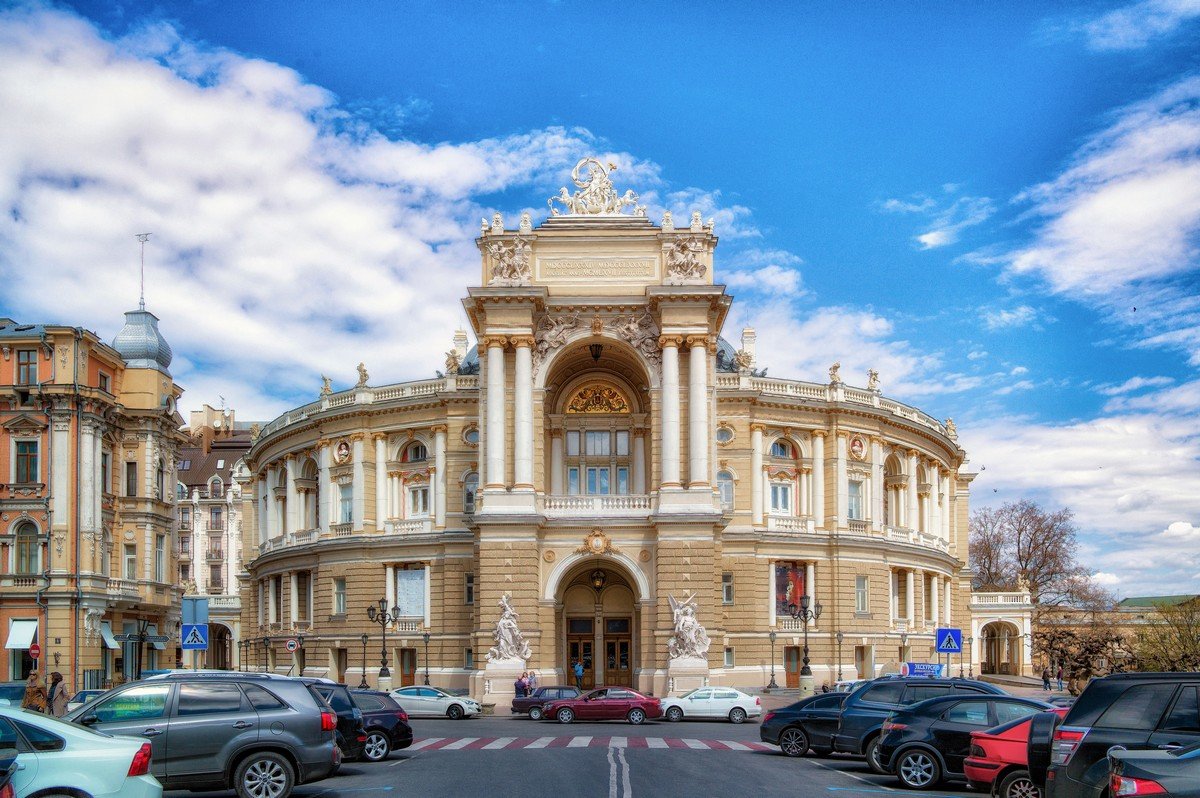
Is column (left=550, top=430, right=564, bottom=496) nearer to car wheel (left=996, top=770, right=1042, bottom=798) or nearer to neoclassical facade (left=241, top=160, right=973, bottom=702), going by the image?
neoclassical facade (left=241, top=160, right=973, bottom=702)

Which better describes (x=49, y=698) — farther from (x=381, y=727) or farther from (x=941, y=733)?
(x=941, y=733)

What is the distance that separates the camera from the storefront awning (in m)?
58.6

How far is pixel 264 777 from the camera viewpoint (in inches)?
753

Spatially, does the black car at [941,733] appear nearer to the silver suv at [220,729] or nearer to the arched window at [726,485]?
the silver suv at [220,729]

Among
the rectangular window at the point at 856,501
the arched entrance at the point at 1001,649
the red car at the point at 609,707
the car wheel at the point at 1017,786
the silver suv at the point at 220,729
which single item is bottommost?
the arched entrance at the point at 1001,649

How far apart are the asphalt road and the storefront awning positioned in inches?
1207

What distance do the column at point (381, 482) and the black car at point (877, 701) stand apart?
136ft

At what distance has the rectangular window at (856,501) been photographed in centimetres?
6812

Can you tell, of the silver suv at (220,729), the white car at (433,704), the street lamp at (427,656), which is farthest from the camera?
the street lamp at (427,656)

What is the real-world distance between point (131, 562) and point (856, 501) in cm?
3827

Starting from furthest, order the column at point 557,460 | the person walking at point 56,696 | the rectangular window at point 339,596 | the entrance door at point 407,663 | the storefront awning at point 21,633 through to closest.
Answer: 1. the rectangular window at point 339,596
2. the entrance door at point 407,663
3. the column at point 557,460
4. the storefront awning at point 21,633
5. the person walking at point 56,696

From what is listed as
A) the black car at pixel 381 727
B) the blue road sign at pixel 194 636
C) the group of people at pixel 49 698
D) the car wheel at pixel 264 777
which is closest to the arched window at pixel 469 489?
the black car at pixel 381 727

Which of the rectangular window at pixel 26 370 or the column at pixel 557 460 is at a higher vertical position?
the rectangular window at pixel 26 370

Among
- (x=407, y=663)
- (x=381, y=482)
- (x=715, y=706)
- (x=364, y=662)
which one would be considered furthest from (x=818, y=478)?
(x=364, y=662)
